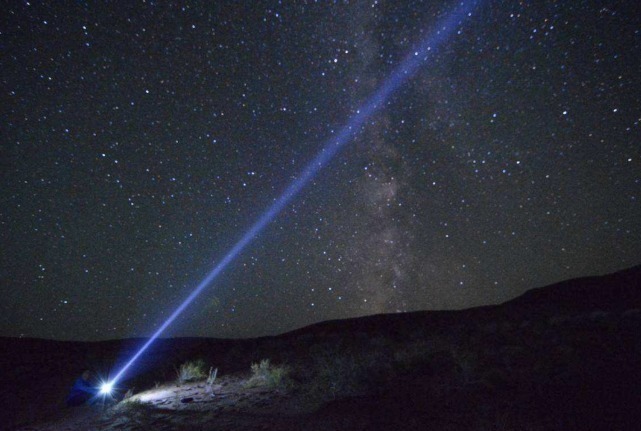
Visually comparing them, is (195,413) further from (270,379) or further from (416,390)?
(416,390)

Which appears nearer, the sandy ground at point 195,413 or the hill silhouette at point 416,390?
the hill silhouette at point 416,390

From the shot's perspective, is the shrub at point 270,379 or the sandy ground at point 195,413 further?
the shrub at point 270,379

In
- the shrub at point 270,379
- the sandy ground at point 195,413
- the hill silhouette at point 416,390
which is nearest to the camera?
the hill silhouette at point 416,390

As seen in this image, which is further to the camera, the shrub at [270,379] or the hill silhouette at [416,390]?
the shrub at [270,379]

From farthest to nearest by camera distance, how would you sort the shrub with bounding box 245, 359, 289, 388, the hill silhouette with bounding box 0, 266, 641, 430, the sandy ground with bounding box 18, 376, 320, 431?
the shrub with bounding box 245, 359, 289, 388 → the sandy ground with bounding box 18, 376, 320, 431 → the hill silhouette with bounding box 0, 266, 641, 430

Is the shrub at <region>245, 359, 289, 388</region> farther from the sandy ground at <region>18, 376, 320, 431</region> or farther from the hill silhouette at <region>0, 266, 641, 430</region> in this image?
the sandy ground at <region>18, 376, 320, 431</region>

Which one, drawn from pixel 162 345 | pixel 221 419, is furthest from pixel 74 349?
pixel 221 419

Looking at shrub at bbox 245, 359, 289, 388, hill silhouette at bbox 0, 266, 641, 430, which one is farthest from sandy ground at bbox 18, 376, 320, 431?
A: shrub at bbox 245, 359, 289, 388

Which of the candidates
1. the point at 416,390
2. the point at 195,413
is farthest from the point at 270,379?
the point at 416,390

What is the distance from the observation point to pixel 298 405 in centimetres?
575

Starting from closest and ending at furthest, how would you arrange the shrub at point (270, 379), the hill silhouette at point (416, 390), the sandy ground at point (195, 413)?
the hill silhouette at point (416, 390)
the sandy ground at point (195, 413)
the shrub at point (270, 379)

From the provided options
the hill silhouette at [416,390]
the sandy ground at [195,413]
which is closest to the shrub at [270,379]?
the hill silhouette at [416,390]

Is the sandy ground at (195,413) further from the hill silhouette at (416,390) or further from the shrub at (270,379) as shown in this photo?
the shrub at (270,379)

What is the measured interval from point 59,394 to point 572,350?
15159 millimetres
